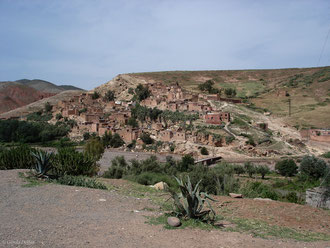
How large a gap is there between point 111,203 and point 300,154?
28.9 m

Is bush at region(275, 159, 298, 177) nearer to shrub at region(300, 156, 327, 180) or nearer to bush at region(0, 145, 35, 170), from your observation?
shrub at region(300, 156, 327, 180)

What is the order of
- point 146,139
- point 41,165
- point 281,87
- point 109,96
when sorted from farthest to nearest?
point 281,87
point 109,96
point 146,139
point 41,165

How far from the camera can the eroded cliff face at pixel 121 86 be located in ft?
180

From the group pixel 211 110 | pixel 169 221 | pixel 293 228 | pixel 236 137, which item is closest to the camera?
pixel 169 221

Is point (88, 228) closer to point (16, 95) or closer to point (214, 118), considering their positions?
point (214, 118)

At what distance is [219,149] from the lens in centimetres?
3209

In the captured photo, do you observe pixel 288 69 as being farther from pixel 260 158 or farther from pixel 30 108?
pixel 30 108

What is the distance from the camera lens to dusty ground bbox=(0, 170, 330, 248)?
4.22m

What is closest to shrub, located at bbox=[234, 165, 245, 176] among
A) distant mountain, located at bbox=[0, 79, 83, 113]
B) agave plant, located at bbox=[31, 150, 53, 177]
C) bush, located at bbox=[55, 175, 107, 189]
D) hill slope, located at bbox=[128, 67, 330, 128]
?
bush, located at bbox=[55, 175, 107, 189]

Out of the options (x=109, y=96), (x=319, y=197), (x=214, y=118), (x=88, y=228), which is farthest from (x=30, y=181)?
(x=109, y=96)

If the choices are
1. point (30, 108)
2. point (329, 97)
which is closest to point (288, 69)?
point (329, 97)

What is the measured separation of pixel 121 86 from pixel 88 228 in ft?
180

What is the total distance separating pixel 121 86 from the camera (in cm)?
5844

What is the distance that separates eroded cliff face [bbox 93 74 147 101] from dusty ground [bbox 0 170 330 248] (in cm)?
4661
